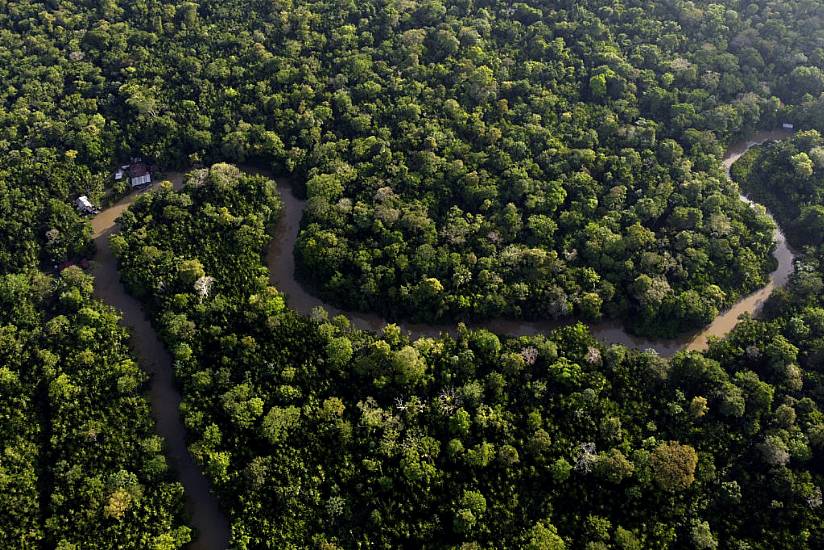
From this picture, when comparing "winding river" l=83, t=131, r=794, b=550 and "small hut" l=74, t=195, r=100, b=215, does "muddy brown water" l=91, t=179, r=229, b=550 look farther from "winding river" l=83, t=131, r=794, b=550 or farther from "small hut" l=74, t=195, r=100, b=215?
"small hut" l=74, t=195, r=100, b=215

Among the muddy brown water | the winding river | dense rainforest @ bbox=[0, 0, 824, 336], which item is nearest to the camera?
the muddy brown water

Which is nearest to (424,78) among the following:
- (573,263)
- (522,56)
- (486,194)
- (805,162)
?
(522,56)

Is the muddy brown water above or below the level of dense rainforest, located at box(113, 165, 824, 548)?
below

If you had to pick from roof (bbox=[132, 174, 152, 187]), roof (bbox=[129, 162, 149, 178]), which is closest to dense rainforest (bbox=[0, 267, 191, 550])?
roof (bbox=[132, 174, 152, 187])

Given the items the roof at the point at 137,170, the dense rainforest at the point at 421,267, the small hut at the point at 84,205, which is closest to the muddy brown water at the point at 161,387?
the small hut at the point at 84,205

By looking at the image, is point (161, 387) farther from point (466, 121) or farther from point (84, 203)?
point (466, 121)

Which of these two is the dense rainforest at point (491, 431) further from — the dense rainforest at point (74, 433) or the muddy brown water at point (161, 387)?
the dense rainforest at point (74, 433)

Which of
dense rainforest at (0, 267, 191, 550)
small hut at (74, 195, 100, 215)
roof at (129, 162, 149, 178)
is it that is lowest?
dense rainforest at (0, 267, 191, 550)

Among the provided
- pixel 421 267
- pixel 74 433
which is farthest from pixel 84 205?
pixel 421 267
